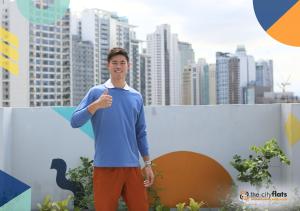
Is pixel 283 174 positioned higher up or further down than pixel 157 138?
further down

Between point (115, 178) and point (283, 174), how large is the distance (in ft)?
6.10

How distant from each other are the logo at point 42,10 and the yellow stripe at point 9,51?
1.32 ft

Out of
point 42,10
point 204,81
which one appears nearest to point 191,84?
point 204,81

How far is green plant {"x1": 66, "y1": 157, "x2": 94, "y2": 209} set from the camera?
3.12 metres

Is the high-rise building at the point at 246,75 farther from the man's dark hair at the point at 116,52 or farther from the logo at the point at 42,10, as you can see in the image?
the man's dark hair at the point at 116,52

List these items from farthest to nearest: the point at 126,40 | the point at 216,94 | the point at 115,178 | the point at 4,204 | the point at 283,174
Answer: the point at 216,94, the point at 126,40, the point at 283,174, the point at 4,204, the point at 115,178

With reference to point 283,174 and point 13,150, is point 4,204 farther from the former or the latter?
point 283,174

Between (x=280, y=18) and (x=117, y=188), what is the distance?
95.1 inches

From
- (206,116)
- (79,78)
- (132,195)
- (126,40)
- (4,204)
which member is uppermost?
(126,40)

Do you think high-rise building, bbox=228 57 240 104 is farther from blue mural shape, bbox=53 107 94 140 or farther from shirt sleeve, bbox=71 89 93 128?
shirt sleeve, bbox=71 89 93 128

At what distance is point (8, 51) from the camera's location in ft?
12.7

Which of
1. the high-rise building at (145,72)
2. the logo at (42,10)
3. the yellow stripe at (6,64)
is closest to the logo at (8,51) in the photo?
the yellow stripe at (6,64)

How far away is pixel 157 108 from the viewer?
11.0 feet

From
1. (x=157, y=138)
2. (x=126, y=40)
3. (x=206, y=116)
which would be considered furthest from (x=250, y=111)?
(x=126, y=40)
